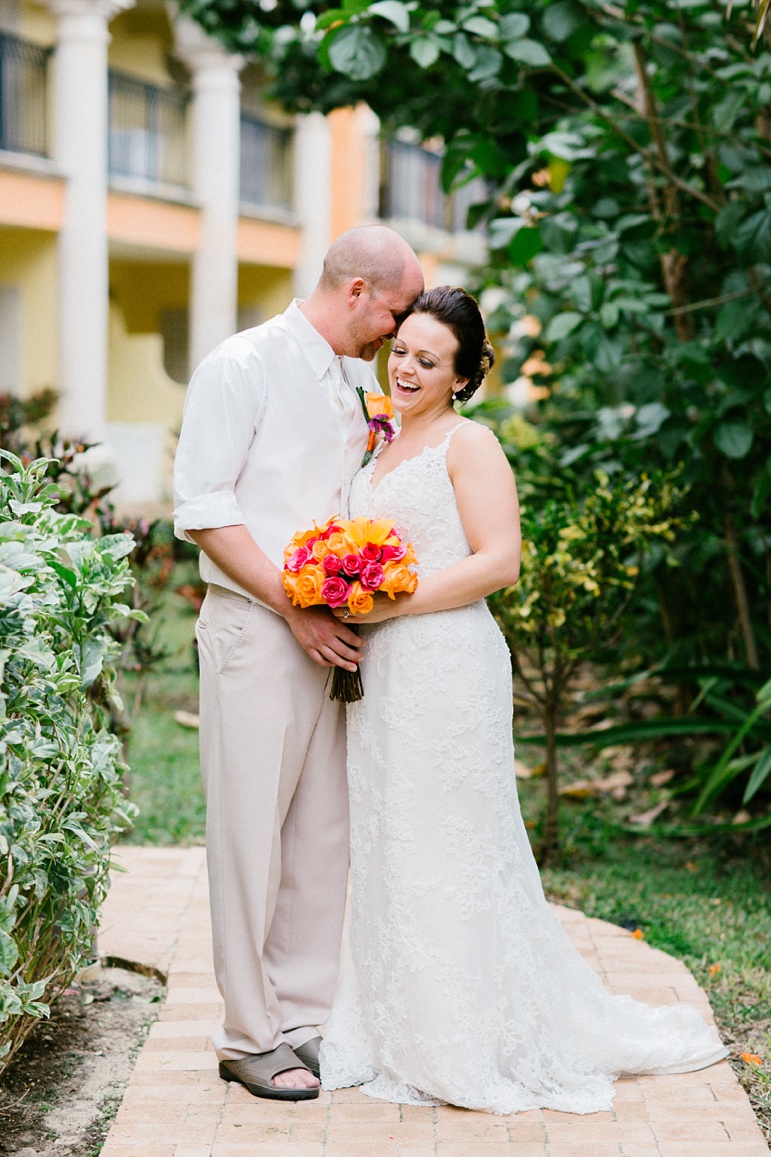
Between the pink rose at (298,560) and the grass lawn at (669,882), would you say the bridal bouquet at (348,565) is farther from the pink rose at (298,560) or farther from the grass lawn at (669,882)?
the grass lawn at (669,882)

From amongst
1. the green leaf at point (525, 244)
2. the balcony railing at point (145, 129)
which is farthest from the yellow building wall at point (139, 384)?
the green leaf at point (525, 244)

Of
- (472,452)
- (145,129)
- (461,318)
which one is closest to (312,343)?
(461,318)

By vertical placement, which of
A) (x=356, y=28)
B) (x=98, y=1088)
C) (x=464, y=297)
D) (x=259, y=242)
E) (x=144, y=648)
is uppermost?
(x=259, y=242)

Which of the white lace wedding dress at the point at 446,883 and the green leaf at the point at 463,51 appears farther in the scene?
the green leaf at the point at 463,51

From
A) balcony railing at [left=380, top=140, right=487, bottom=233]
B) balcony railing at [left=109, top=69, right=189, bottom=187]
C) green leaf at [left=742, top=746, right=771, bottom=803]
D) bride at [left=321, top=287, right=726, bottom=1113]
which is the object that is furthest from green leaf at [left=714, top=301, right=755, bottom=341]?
balcony railing at [left=380, top=140, right=487, bottom=233]

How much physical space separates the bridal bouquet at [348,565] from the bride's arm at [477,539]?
72mm

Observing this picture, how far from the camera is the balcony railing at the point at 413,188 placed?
21.5m

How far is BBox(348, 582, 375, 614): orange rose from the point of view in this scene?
300cm

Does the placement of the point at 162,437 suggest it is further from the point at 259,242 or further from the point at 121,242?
the point at 259,242

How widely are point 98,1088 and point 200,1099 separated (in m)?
0.31

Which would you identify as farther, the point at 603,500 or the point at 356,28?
the point at 603,500

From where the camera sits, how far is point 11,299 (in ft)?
50.2

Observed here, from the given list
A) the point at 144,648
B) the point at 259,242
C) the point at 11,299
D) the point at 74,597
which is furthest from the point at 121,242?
the point at 74,597

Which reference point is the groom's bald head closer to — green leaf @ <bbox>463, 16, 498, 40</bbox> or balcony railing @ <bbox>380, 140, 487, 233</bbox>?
green leaf @ <bbox>463, 16, 498, 40</bbox>
